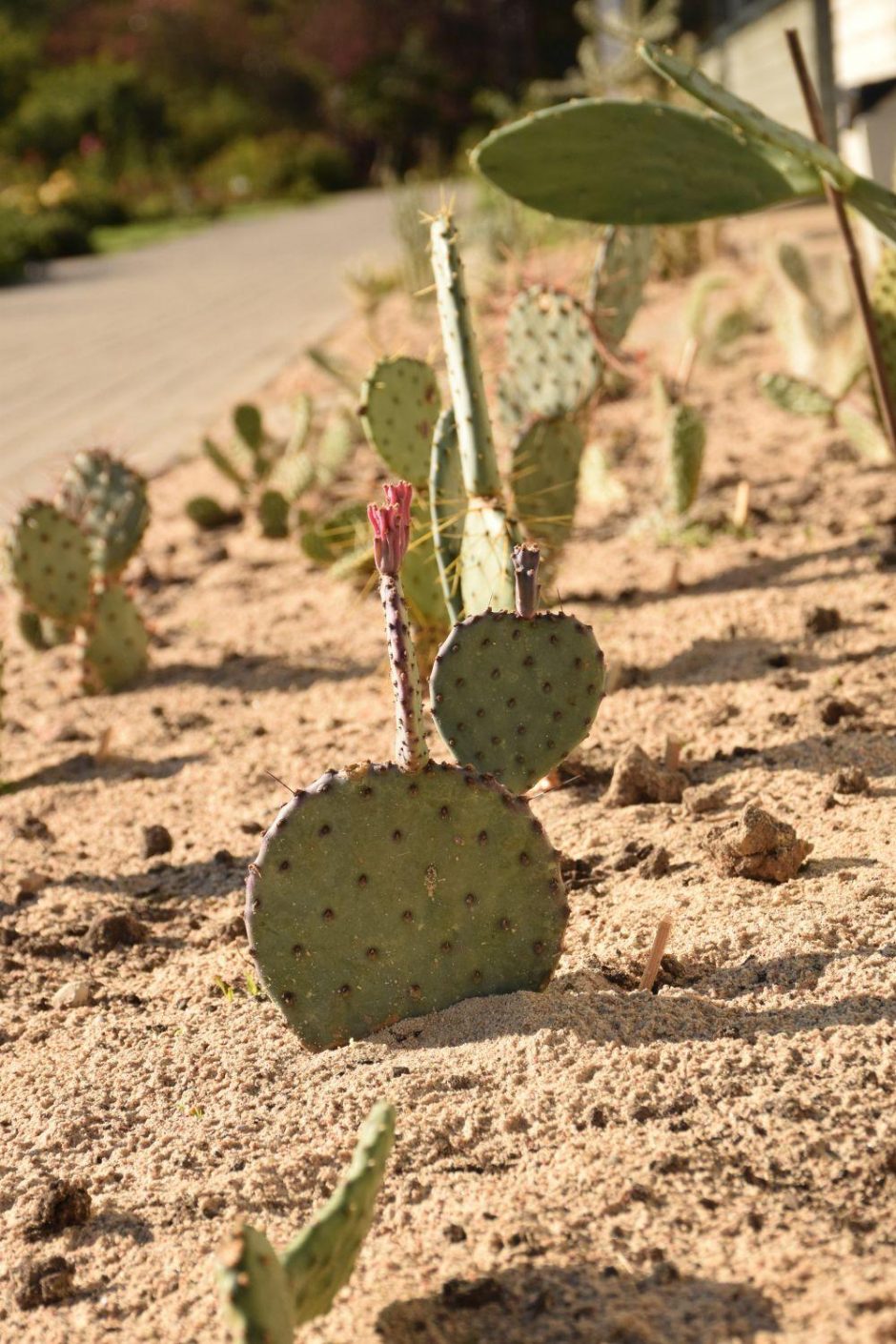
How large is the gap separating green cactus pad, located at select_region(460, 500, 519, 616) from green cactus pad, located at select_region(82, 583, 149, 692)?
1.27 metres

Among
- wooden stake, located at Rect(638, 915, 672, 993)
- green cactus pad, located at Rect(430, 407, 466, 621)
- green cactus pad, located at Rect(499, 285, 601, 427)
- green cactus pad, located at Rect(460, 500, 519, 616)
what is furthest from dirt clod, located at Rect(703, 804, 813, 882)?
green cactus pad, located at Rect(499, 285, 601, 427)

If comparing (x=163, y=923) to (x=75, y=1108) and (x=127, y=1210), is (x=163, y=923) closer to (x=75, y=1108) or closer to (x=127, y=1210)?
(x=75, y=1108)

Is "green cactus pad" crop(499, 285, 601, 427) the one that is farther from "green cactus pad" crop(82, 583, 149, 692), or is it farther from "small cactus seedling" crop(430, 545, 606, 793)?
"small cactus seedling" crop(430, 545, 606, 793)

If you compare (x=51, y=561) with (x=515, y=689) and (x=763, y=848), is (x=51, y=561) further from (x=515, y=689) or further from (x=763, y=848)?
(x=763, y=848)

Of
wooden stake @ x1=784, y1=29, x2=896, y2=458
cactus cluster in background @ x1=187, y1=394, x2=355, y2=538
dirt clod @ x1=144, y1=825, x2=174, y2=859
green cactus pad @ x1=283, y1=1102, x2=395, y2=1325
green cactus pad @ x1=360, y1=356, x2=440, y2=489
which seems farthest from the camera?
cactus cluster in background @ x1=187, y1=394, x2=355, y2=538

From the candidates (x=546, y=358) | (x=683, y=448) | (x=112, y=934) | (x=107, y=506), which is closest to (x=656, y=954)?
(x=112, y=934)

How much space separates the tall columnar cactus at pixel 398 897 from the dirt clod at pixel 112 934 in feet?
1.96

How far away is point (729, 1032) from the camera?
6.43 ft

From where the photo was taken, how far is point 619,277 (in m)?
3.97

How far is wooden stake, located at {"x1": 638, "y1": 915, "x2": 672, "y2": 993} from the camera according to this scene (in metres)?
2.04

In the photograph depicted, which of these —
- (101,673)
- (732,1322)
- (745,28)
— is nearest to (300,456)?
(101,673)

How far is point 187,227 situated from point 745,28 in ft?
49.9

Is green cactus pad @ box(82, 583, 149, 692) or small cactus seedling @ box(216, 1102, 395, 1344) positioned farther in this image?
green cactus pad @ box(82, 583, 149, 692)

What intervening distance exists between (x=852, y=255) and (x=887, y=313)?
1.71ft
